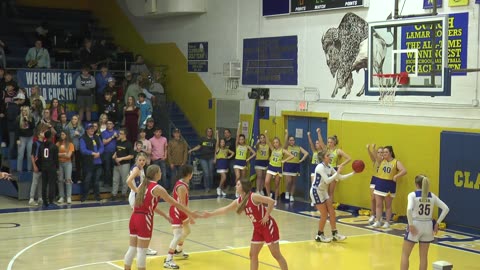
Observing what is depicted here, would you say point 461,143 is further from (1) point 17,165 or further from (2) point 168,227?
(1) point 17,165

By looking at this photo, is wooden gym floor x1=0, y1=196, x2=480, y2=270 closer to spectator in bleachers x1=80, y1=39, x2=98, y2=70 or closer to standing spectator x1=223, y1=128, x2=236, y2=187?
standing spectator x1=223, y1=128, x2=236, y2=187

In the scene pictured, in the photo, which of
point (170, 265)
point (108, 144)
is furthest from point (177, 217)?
point (108, 144)

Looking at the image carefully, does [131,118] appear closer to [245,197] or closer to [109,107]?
[109,107]

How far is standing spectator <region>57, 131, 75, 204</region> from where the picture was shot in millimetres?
20281

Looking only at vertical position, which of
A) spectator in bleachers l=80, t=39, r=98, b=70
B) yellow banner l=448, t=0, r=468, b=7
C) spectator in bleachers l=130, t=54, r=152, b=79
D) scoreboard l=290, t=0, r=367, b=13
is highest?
scoreboard l=290, t=0, r=367, b=13

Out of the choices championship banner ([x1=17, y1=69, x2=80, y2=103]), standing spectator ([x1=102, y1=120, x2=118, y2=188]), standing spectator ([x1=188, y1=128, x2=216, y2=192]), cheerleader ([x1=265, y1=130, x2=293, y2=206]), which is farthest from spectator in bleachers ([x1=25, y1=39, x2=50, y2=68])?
cheerleader ([x1=265, y1=130, x2=293, y2=206])

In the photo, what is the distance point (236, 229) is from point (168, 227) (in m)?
1.65

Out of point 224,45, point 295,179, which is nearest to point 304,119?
point 295,179

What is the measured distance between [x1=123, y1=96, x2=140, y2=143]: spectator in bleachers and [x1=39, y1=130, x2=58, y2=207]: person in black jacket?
3642 mm

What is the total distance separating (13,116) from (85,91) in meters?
2.92

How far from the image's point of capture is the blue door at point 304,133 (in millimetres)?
21906

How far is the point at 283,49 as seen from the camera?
23.0 m

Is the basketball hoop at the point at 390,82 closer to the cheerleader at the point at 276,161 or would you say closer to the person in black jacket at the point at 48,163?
the cheerleader at the point at 276,161

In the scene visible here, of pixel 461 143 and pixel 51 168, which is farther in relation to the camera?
pixel 51 168
